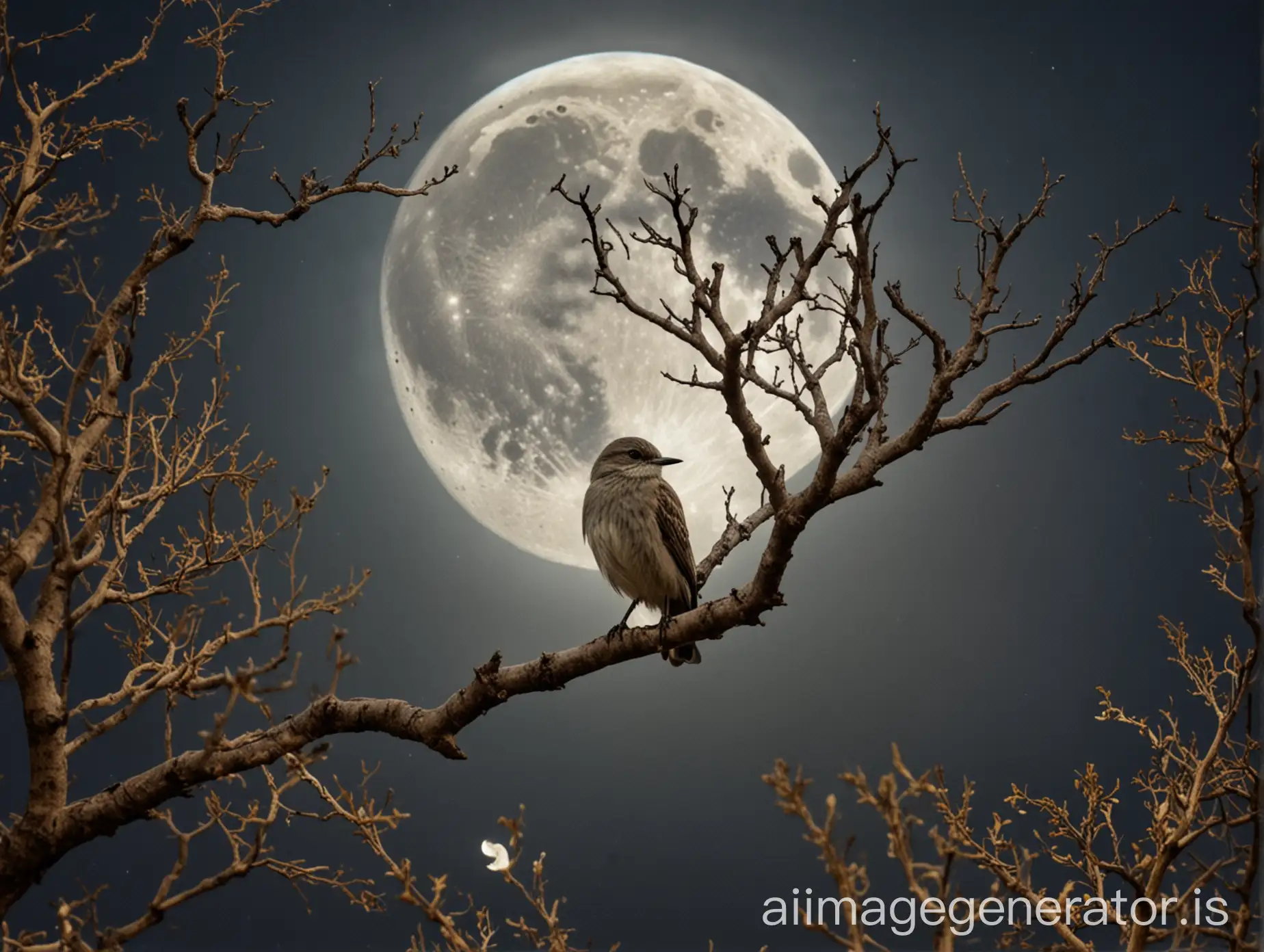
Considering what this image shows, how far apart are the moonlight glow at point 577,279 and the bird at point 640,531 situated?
2.95ft

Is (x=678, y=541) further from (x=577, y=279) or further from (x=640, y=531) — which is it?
(x=577, y=279)

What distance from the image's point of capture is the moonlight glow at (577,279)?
5469 mm

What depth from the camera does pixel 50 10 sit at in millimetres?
5625

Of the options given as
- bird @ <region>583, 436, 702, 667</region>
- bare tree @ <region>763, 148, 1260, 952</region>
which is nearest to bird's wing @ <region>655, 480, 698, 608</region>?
bird @ <region>583, 436, 702, 667</region>

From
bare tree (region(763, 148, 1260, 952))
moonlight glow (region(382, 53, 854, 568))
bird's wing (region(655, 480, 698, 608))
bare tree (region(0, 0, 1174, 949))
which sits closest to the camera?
bare tree (region(763, 148, 1260, 952))

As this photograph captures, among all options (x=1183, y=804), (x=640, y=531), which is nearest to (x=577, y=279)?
(x=640, y=531)

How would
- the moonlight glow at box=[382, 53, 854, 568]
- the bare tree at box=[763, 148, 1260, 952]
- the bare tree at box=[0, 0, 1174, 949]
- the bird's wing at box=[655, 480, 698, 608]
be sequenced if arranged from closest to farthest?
the bare tree at box=[763, 148, 1260, 952] → the bare tree at box=[0, 0, 1174, 949] → the bird's wing at box=[655, 480, 698, 608] → the moonlight glow at box=[382, 53, 854, 568]

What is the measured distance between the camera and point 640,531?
423 cm

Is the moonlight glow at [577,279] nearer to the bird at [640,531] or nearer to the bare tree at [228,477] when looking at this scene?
the bare tree at [228,477]

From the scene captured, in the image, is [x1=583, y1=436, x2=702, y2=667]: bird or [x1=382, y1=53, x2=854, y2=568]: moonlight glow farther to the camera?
[x1=382, y1=53, x2=854, y2=568]: moonlight glow

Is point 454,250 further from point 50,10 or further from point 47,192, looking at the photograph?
point 50,10

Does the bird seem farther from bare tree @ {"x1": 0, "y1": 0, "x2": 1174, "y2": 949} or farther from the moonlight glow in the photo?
the moonlight glow

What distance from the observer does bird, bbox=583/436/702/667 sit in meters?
4.20

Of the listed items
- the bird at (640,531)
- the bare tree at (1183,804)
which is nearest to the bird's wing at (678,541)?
the bird at (640,531)
